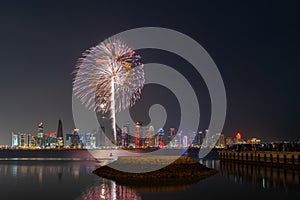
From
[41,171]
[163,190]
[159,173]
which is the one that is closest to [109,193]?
[163,190]

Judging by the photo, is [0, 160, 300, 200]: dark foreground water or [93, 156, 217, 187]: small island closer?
[0, 160, 300, 200]: dark foreground water

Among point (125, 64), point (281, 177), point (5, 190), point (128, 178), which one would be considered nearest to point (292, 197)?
point (281, 177)

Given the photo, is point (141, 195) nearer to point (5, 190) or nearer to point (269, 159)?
point (5, 190)

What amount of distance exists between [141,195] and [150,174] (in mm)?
10482

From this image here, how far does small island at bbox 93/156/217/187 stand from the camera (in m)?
38.0

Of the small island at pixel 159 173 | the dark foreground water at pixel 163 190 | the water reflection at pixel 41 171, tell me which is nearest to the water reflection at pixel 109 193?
the dark foreground water at pixel 163 190

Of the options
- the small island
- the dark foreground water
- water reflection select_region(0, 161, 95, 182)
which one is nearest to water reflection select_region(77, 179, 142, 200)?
the dark foreground water

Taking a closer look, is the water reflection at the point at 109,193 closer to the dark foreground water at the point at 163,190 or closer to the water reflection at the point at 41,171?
the dark foreground water at the point at 163,190

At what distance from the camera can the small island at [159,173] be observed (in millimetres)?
37969

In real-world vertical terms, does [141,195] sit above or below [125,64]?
below

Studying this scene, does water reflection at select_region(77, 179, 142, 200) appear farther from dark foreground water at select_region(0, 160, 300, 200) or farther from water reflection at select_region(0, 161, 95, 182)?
water reflection at select_region(0, 161, 95, 182)

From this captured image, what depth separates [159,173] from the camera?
1578 inches

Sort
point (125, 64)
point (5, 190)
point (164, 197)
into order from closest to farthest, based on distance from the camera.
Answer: point (164, 197) < point (5, 190) < point (125, 64)

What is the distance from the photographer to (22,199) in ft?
96.9
